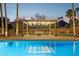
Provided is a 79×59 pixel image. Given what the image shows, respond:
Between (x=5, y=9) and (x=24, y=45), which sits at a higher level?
(x=5, y=9)

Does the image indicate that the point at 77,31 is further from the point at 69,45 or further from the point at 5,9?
the point at 5,9

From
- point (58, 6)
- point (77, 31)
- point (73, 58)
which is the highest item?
point (58, 6)

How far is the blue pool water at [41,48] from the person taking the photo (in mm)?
5129

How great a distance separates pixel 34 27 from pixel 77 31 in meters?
0.54

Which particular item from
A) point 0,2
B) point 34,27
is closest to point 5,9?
point 0,2

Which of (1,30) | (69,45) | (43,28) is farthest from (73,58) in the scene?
(1,30)

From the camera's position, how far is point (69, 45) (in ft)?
16.8

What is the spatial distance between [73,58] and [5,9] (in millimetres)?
1044

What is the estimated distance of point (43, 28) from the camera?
5164 mm

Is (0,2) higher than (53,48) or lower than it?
higher

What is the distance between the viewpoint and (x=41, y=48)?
5.14m

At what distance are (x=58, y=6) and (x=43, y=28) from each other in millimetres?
334

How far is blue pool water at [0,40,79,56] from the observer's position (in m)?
5.13

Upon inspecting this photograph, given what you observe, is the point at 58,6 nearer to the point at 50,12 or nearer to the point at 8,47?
the point at 50,12
